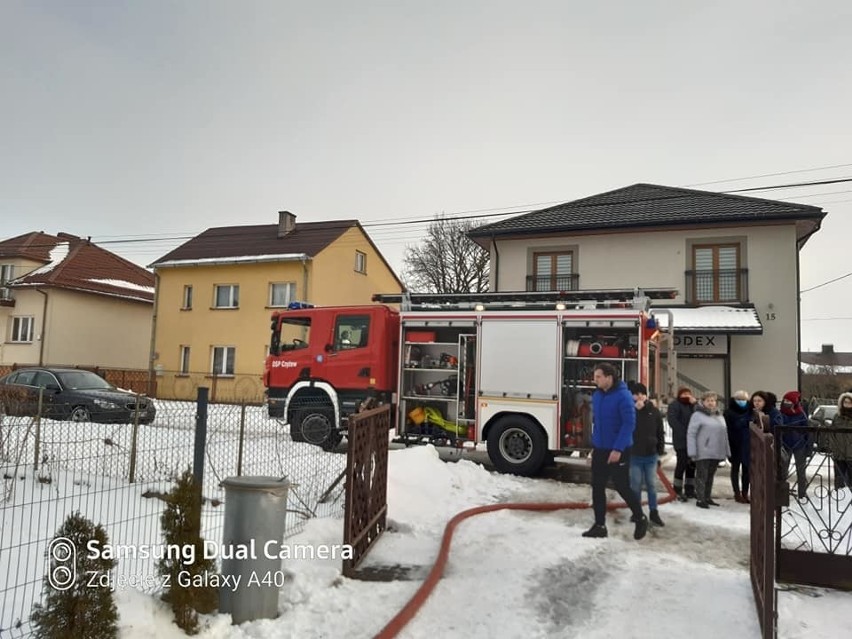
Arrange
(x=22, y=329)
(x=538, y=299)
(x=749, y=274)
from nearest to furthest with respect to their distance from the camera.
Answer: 1. (x=538, y=299)
2. (x=749, y=274)
3. (x=22, y=329)

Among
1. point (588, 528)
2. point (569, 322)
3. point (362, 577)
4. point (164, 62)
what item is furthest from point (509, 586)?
point (164, 62)

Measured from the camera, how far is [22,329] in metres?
28.5

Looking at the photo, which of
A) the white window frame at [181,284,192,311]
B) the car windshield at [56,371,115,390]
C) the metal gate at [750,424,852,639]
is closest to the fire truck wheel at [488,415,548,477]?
the metal gate at [750,424,852,639]

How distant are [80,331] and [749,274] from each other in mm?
28251

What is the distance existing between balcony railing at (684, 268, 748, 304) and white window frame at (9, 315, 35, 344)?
2805 cm

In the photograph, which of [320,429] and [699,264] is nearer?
[320,429]

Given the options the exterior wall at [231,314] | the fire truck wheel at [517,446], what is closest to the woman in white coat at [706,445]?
the fire truck wheel at [517,446]

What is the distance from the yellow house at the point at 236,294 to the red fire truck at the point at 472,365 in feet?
44.3

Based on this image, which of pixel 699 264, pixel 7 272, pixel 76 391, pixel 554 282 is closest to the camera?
pixel 76 391

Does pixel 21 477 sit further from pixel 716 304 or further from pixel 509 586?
pixel 716 304

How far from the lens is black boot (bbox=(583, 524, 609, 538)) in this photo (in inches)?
238

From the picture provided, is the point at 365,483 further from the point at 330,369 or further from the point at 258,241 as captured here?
the point at 258,241

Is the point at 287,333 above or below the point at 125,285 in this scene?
below

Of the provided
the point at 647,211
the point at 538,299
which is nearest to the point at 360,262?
the point at 647,211
